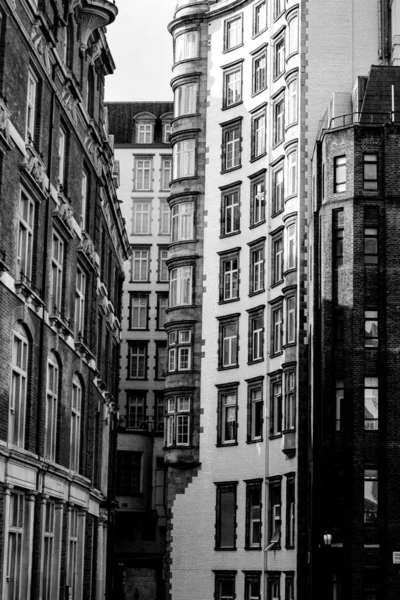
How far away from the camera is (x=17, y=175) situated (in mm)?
35594

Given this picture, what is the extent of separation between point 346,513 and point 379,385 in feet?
19.5

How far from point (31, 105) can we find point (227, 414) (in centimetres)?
3441

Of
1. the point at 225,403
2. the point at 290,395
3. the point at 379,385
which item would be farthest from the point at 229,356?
the point at 379,385

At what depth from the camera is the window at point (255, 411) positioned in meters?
67.8

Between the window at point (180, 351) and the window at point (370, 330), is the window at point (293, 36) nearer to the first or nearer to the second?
the window at point (180, 351)

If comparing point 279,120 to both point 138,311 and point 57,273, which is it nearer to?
point 57,273

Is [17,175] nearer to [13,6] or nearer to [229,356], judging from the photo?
[13,6]

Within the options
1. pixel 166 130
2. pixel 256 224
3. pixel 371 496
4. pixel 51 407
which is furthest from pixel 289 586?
pixel 166 130

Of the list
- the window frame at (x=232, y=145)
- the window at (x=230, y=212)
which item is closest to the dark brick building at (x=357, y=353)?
the window at (x=230, y=212)

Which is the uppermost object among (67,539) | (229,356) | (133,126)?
(133,126)

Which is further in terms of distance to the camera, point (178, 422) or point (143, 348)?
point (143, 348)

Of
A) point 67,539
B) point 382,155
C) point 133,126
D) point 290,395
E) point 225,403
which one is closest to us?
point 67,539

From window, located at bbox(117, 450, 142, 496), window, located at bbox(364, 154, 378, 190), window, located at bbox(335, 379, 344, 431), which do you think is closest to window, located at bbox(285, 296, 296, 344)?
window, located at bbox(335, 379, 344, 431)

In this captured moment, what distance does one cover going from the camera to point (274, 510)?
65812 millimetres
